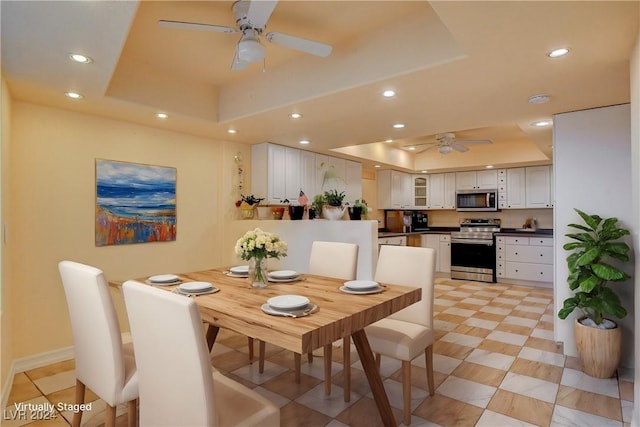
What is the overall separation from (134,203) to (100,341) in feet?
7.31

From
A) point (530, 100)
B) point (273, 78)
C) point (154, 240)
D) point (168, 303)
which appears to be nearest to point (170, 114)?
point (273, 78)

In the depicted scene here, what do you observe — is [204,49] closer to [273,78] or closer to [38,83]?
[273,78]

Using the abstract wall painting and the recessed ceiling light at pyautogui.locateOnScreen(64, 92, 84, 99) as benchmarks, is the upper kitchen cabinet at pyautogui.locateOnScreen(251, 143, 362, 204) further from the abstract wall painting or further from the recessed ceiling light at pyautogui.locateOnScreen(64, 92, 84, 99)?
the recessed ceiling light at pyautogui.locateOnScreen(64, 92, 84, 99)

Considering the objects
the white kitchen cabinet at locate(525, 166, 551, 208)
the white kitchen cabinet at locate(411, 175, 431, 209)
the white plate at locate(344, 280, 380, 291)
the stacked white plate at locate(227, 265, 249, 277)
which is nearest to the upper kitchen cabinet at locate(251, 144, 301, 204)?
the stacked white plate at locate(227, 265, 249, 277)

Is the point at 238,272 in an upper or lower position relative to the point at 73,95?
lower

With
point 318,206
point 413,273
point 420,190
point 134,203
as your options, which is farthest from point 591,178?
point 420,190

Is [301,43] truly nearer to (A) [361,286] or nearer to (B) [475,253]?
(A) [361,286]

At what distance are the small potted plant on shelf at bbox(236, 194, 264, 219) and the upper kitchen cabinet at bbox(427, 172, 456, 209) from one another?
4330 millimetres

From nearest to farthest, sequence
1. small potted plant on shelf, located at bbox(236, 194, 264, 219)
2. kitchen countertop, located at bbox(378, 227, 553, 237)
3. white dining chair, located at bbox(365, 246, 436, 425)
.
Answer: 1. white dining chair, located at bbox(365, 246, 436, 425)
2. small potted plant on shelf, located at bbox(236, 194, 264, 219)
3. kitchen countertop, located at bbox(378, 227, 553, 237)

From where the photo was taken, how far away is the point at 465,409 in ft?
7.21

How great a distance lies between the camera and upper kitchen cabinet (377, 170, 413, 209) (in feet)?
23.6

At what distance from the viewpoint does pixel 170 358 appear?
1.27m

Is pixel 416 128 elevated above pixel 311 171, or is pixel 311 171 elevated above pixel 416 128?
pixel 416 128

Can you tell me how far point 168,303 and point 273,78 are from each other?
2451mm
